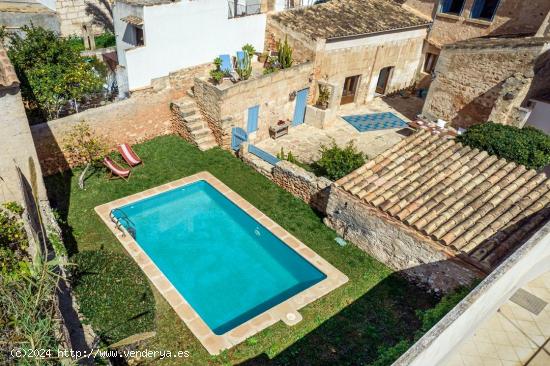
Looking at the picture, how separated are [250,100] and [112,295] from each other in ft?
36.8

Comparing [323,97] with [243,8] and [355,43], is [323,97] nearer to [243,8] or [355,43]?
[355,43]

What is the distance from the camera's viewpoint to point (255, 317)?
1135 cm

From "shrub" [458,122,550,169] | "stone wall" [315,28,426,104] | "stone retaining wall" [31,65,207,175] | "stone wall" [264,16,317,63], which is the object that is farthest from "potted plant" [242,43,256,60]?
"shrub" [458,122,550,169]

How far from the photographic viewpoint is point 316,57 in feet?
68.5

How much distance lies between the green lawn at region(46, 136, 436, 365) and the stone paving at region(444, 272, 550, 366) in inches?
60.8

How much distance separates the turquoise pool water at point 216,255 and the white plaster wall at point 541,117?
15.1 m

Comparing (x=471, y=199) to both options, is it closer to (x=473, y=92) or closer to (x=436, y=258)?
(x=436, y=258)

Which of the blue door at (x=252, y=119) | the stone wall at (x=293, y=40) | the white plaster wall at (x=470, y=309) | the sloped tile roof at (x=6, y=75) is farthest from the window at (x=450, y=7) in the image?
the sloped tile roof at (x=6, y=75)

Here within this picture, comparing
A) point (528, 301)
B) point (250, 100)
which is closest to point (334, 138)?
point (250, 100)

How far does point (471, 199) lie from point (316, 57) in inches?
465

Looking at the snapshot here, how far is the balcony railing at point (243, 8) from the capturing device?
23.1m

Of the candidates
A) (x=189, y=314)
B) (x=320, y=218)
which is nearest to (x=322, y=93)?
(x=320, y=218)

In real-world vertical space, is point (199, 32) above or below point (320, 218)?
above

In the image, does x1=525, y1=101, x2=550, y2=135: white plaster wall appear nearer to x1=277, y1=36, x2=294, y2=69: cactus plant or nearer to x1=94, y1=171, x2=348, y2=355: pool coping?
x1=277, y1=36, x2=294, y2=69: cactus plant
